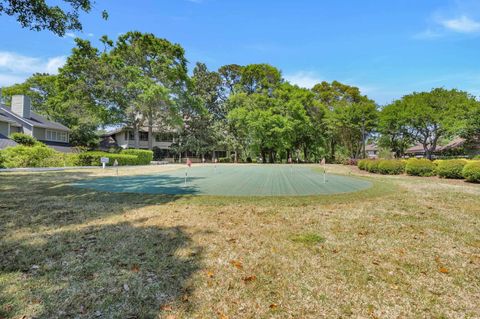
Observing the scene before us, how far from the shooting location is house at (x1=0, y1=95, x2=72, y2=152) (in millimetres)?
25972

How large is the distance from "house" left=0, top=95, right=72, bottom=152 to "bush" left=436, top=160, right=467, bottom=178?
3347 cm

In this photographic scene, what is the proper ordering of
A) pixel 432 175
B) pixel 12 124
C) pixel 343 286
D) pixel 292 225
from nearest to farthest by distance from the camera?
pixel 343 286, pixel 292 225, pixel 432 175, pixel 12 124

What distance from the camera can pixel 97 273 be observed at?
3105 mm

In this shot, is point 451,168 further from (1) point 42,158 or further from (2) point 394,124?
(1) point 42,158

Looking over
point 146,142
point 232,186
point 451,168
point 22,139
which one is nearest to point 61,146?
point 22,139

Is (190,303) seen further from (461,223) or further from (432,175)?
(432,175)

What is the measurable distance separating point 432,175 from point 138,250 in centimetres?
1672

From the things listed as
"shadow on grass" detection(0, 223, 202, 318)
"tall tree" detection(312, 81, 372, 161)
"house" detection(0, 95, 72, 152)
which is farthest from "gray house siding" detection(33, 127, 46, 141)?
"tall tree" detection(312, 81, 372, 161)

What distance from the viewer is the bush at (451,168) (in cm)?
1341

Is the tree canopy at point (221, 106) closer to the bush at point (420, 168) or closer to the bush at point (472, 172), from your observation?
the bush at point (420, 168)

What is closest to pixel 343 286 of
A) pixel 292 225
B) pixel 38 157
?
pixel 292 225

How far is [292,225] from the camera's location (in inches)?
202

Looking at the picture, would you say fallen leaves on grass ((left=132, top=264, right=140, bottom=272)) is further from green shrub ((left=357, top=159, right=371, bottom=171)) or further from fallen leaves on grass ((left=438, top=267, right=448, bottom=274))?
green shrub ((left=357, top=159, right=371, bottom=171))

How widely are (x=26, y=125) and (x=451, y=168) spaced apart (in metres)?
37.1
